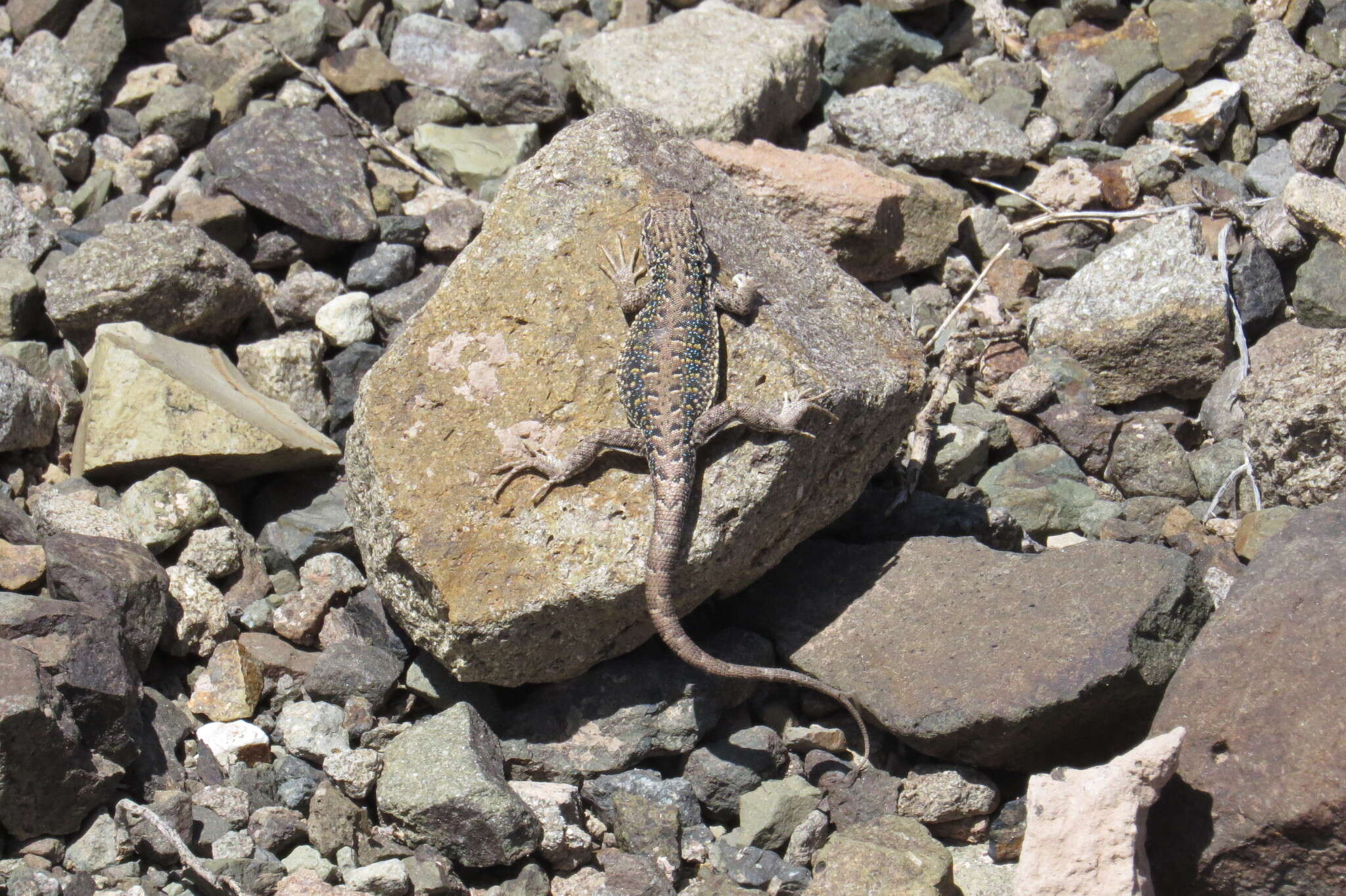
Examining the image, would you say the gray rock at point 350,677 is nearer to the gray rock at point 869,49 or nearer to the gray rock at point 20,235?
the gray rock at point 20,235

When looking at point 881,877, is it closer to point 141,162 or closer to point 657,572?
point 657,572

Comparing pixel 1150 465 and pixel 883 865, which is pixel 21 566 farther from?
pixel 1150 465

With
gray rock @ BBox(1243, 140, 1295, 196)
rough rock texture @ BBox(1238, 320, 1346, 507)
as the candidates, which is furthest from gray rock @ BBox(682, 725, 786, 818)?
gray rock @ BBox(1243, 140, 1295, 196)

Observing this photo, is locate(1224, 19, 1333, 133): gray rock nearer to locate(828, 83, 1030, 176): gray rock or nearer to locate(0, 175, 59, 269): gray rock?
locate(828, 83, 1030, 176): gray rock

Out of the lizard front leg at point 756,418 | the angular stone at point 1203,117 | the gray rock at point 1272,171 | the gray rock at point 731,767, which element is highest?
the lizard front leg at point 756,418

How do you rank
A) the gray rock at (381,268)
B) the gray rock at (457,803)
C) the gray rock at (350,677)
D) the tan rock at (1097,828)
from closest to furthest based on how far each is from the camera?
the tan rock at (1097,828)
the gray rock at (457,803)
the gray rock at (350,677)
the gray rock at (381,268)

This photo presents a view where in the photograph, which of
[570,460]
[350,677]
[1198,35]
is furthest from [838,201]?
[350,677]

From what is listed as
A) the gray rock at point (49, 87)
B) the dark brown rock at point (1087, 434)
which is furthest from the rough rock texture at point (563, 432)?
the gray rock at point (49, 87)
